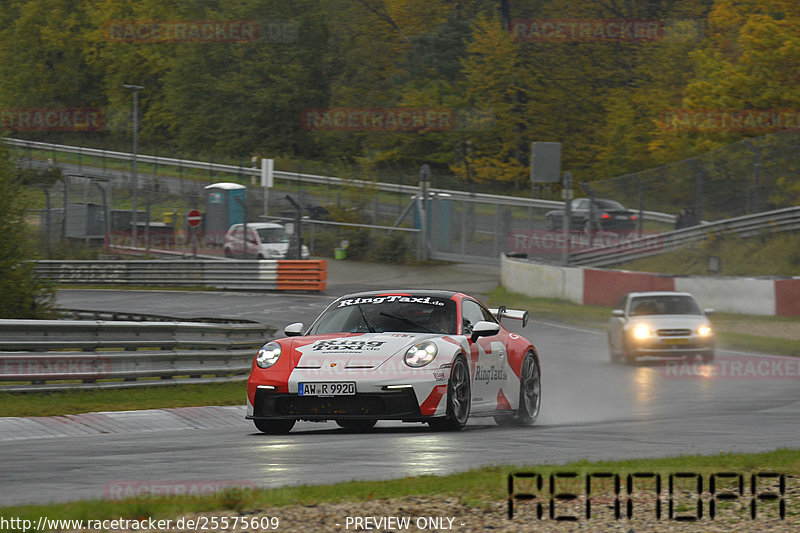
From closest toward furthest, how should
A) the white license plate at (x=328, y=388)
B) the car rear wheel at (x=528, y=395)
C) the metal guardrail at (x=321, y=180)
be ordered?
the white license plate at (x=328, y=388) → the car rear wheel at (x=528, y=395) → the metal guardrail at (x=321, y=180)

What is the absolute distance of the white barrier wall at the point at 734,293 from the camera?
1003 inches

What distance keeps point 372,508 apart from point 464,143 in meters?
58.5

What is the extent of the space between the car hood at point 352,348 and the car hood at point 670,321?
9.76 m

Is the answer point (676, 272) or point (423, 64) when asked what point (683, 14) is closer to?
point (423, 64)

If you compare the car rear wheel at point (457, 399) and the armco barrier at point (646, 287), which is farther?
the armco barrier at point (646, 287)

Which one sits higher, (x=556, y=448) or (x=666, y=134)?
(x=666, y=134)

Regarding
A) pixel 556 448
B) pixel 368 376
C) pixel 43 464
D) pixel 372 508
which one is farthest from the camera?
pixel 368 376

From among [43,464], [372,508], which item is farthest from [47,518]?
[43,464]

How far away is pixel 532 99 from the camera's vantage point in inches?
2431

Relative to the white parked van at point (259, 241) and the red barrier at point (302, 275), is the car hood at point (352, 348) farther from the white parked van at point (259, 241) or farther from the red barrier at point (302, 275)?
the white parked van at point (259, 241)

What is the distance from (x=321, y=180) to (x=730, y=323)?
120 feet

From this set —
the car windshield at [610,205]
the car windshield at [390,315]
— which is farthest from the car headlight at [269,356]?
the car windshield at [610,205]

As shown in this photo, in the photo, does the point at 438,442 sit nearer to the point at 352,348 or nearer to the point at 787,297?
the point at 352,348

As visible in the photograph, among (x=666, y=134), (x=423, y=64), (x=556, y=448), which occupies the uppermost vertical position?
(x=423, y=64)
